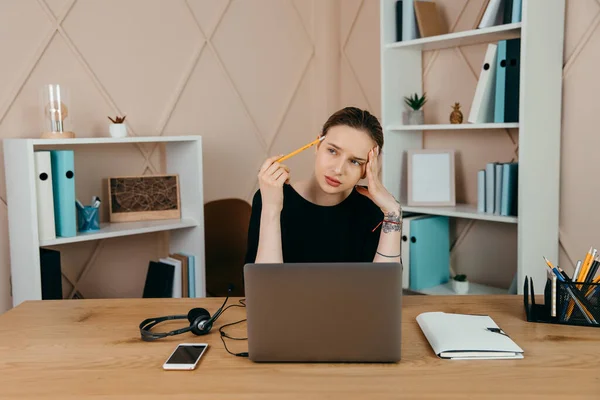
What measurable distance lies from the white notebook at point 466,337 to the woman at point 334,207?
35cm

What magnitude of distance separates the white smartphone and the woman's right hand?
51 centimetres

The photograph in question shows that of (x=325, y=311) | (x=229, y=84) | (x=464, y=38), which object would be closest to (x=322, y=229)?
(x=325, y=311)

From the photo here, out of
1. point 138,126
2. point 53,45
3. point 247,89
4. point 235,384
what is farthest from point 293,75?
point 235,384

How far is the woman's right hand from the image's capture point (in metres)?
1.69

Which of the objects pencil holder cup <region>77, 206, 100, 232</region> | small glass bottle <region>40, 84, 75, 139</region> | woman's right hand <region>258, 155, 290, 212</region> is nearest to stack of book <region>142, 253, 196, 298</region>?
pencil holder cup <region>77, 206, 100, 232</region>

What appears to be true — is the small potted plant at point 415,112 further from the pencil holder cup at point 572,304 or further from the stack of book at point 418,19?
the pencil holder cup at point 572,304

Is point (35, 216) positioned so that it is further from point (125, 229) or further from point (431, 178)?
point (431, 178)

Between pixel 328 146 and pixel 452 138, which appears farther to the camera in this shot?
pixel 452 138

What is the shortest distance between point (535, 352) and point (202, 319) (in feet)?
2.39

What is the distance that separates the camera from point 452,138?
2.99 m

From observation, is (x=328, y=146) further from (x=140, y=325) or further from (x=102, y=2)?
(x=102, y=2)

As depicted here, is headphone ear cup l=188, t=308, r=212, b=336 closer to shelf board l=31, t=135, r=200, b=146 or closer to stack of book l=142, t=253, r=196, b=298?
shelf board l=31, t=135, r=200, b=146

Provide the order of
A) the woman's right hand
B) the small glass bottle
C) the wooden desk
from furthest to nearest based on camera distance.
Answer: the small glass bottle, the woman's right hand, the wooden desk

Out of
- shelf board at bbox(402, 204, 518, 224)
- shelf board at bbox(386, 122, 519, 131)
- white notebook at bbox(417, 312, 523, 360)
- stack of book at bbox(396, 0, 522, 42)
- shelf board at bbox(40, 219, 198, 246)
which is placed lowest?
white notebook at bbox(417, 312, 523, 360)
